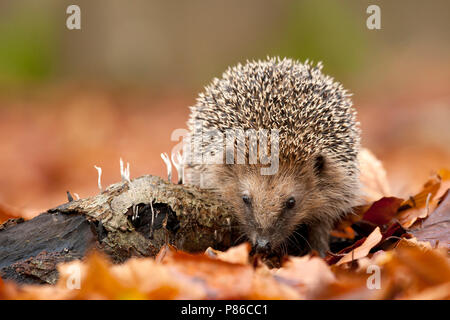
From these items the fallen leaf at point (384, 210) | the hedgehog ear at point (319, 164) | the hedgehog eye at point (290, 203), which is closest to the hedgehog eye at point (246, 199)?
the hedgehog eye at point (290, 203)

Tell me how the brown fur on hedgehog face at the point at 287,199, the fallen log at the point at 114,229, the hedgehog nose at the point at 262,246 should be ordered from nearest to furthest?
the fallen log at the point at 114,229
the hedgehog nose at the point at 262,246
the brown fur on hedgehog face at the point at 287,199

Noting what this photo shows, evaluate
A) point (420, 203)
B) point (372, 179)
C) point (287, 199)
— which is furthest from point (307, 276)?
point (372, 179)

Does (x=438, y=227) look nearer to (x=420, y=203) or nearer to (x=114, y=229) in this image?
(x=420, y=203)

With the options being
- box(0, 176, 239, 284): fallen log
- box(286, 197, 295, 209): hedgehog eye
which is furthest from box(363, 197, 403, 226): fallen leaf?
box(0, 176, 239, 284): fallen log

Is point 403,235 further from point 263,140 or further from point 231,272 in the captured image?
point 231,272

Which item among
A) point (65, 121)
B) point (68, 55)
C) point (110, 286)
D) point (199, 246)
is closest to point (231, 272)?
point (110, 286)

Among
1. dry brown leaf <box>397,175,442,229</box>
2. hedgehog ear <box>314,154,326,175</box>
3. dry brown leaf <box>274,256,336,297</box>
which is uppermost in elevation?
hedgehog ear <box>314,154,326,175</box>

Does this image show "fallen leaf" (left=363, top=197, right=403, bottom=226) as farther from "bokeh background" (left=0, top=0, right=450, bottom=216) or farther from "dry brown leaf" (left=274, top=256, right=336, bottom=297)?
"bokeh background" (left=0, top=0, right=450, bottom=216)

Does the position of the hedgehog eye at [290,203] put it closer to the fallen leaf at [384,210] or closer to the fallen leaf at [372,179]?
the fallen leaf at [384,210]
